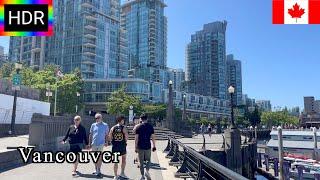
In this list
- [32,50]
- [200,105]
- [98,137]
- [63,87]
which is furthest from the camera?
[200,105]

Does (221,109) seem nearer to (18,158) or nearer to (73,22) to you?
(73,22)

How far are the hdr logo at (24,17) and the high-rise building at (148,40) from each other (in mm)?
142239

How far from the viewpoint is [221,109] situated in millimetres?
176375

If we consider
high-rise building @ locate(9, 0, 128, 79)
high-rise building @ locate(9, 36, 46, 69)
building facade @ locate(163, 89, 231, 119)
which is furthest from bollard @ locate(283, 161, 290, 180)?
building facade @ locate(163, 89, 231, 119)

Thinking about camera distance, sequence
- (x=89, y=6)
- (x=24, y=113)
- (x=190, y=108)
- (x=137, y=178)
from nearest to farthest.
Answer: (x=137, y=178) → (x=24, y=113) → (x=89, y=6) → (x=190, y=108)

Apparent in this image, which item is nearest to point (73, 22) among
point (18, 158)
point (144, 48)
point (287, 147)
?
point (144, 48)

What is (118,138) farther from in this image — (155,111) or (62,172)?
(155,111)

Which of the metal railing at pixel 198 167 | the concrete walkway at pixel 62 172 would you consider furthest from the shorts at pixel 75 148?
the metal railing at pixel 198 167

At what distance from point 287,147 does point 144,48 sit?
110m

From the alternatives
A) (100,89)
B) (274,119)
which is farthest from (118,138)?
(274,119)

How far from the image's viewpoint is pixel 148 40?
16375cm

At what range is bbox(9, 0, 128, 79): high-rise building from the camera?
108062mm

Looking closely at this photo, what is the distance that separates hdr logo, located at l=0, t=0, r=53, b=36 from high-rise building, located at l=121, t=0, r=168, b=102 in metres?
142

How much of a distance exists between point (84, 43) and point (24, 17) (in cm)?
9891
